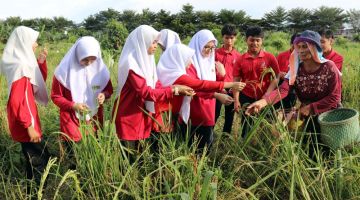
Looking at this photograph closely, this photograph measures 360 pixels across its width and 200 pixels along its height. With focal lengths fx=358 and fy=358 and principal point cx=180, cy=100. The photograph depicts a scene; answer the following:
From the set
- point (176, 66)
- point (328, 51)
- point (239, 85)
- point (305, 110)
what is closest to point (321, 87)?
point (305, 110)

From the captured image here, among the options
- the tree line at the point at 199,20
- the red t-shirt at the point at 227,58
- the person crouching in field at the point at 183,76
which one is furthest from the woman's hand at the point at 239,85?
the tree line at the point at 199,20

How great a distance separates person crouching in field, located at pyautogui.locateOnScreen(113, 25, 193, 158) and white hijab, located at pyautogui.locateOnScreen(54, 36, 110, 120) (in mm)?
196

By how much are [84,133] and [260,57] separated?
188 cm

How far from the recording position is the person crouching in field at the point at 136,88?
7.76 feet

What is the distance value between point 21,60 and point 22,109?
333 mm

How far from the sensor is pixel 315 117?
7.73 ft

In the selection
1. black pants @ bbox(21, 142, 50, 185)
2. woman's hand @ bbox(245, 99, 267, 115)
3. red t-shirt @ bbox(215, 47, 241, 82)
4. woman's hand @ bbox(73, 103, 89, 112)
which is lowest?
black pants @ bbox(21, 142, 50, 185)

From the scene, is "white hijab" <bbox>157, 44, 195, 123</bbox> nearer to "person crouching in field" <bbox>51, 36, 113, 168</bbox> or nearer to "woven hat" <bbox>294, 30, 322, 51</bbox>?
"person crouching in field" <bbox>51, 36, 113, 168</bbox>

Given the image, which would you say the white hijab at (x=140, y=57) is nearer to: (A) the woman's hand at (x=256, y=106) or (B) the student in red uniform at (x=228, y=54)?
(A) the woman's hand at (x=256, y=106)

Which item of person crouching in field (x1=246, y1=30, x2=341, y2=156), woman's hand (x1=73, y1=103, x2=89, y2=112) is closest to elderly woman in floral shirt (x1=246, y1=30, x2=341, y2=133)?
person crouching in field (x1=246, y1=30, x2=341, y2=156)

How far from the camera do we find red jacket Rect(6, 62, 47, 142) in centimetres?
221

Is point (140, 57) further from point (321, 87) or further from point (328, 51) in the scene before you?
point (328, 51)

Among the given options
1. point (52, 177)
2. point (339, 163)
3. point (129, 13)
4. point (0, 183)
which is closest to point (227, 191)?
point (339, 163)

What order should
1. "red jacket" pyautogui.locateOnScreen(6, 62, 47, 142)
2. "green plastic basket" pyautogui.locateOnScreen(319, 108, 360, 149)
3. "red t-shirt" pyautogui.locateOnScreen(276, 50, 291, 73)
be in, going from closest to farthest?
"green plastic basket" pyautogui.locateOnScreen(319, 108, 360, 149) < "red jacket" pyautogui.locateOnScreen(6, 62, 47, 142) < "red t-shirt" pyautogui.locateOnScreen(276, 50, 291, 73)
